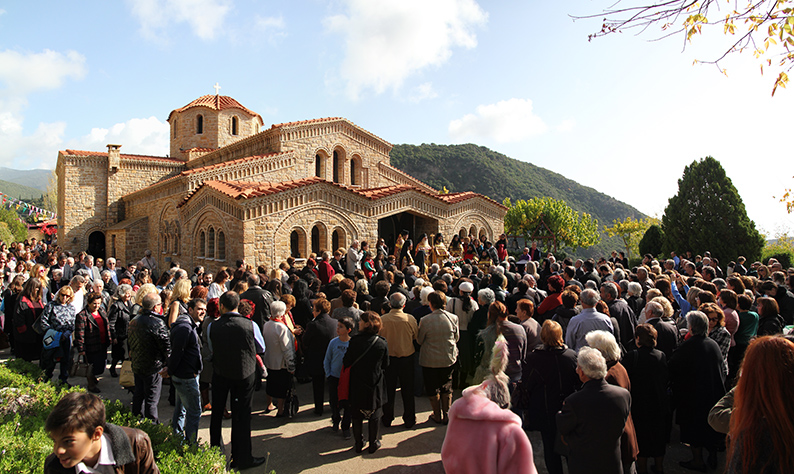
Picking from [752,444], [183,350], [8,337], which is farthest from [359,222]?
[752,444]

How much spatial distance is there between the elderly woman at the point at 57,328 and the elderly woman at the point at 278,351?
11.5ft

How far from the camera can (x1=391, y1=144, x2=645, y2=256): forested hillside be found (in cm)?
6606

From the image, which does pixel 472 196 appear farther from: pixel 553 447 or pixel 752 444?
pixel 752 444

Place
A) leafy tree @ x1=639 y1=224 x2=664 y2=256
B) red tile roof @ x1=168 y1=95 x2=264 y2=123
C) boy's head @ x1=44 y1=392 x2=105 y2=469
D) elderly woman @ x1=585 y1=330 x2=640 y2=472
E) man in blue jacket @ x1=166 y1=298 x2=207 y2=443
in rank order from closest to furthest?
boy's head @ x1=44 y1=392 x2=105 y2=469 → elderly woman @ x1=585 y1=330 x2=640 y2=472 → man in blue jacket @ x1=166 y1=298 x2=207 y2=443 → leafy tree @ x1=639 y1=224 x2=664 y2=256 → red tile roof @ x1=168 y1=95 x2=264 y2=123

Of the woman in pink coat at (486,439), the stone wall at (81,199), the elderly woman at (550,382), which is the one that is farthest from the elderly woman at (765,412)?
the stone wall at (81,199)

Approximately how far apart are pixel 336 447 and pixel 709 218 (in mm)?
26025

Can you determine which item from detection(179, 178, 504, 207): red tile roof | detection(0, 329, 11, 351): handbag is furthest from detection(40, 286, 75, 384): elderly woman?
detection(179, 178, 504, 207): red tile roof

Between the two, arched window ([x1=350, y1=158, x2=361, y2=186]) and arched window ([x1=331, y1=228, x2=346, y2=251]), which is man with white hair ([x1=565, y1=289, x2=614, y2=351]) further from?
arched window ([x1=350, y1=158, x2=361, y2=186])

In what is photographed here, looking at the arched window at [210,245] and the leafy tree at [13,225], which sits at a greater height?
the leafy tree at [13,225]

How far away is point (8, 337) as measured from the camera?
9.20 m

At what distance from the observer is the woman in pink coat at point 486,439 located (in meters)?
2.48

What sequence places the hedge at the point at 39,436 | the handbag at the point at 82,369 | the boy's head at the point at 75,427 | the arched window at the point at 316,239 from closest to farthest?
the boy's head at the point at 75,427 → the hedge at the point at 39,436 → the handbag at the point at 82,369 → the arched window at the point at 316,239

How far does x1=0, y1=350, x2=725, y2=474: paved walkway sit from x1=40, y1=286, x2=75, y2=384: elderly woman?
2084 millimetres

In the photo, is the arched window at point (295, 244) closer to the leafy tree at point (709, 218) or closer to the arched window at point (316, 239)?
the arched window at point (316, 239)
